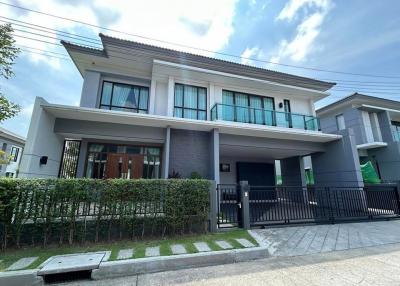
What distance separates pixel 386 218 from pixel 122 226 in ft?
35.0

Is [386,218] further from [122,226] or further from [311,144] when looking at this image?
[122,226]

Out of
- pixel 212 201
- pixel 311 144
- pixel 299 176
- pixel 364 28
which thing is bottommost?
pixel 212 201

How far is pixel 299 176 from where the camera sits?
A: 1420 centimetres

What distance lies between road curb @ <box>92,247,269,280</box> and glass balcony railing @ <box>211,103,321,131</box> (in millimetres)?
6697

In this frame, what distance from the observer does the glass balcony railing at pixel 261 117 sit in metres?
10.2

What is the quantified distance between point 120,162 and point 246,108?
7259 millimetres

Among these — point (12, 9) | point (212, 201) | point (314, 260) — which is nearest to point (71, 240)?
point (212, 201)

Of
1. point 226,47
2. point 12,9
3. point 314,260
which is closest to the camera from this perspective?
point 314,260

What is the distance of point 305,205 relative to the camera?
7871 mm

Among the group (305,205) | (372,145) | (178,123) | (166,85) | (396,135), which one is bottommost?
(305,205)

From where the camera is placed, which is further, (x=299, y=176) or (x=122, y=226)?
(x=299, y=176)

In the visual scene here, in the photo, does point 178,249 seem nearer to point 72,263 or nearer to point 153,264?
point 153,264

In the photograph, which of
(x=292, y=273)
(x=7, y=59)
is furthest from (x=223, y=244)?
(x=7, y=59)

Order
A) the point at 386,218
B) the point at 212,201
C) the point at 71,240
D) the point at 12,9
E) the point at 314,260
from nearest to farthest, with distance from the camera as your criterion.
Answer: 1. the point at 314,260
2. the point at 71,240
3. the point at 212,201
4. the point at 12,9
5. the point at 386,218
